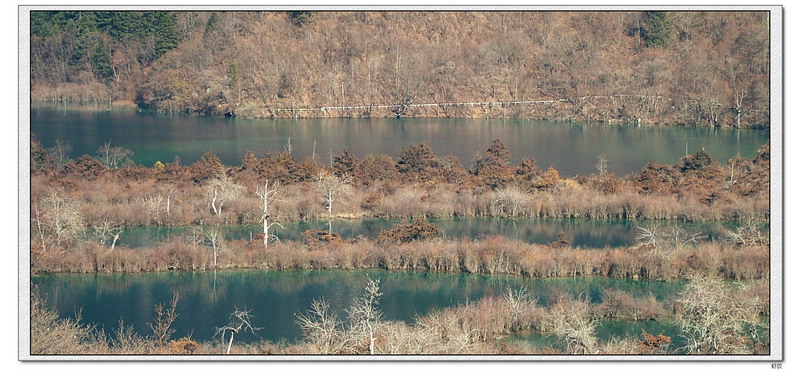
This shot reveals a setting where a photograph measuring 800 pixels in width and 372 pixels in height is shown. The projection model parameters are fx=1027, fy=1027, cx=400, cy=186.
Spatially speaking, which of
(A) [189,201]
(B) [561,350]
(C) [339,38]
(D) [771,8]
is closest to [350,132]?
(C) [339,38]

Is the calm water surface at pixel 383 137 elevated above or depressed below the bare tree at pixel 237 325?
above

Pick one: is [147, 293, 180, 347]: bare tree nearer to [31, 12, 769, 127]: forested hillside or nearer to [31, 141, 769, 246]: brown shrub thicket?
[31, 141, 769, 246]: brown shrub thicket

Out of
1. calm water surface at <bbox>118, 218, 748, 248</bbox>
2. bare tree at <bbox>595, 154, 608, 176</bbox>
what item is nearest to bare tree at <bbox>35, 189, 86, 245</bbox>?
calm water surface at <bbox>118, 218, 748, 248</bbox>

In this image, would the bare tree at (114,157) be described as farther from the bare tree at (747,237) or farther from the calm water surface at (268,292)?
the bare tree at (747,237)

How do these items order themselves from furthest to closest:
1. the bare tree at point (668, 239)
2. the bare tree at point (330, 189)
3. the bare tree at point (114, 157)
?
the bare tree at point (114, 157) → the bare tree at point (330, 189) → the bare tree at point (668, 239)

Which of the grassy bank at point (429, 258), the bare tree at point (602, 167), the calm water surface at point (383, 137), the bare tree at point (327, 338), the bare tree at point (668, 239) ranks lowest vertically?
the bare tree at point (327, 338)

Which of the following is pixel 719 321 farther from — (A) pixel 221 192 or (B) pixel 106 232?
(A) pixel 221 192

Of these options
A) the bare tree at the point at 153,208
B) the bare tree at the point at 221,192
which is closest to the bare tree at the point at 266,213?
the bare tree at the point at 221,192
